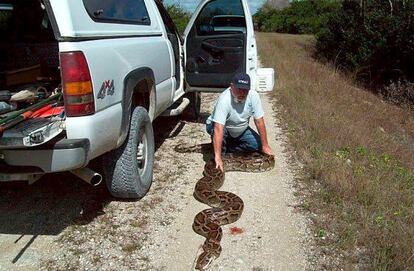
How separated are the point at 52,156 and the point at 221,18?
4143mm

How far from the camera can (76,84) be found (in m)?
3.18

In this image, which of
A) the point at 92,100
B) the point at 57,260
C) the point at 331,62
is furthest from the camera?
the point at 331,62

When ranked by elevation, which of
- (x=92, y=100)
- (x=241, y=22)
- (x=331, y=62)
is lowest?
(x=331, y=62)

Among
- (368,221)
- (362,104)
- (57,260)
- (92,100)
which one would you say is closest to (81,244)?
(57,260)

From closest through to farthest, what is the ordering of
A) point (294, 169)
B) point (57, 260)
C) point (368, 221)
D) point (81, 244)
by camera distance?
point (57, 260)
point (81, 244)
point (368, 221)
point (294, 169)

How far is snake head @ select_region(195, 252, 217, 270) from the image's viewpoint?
133 inches

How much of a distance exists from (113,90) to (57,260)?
5.01 ft

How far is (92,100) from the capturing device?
3273mm

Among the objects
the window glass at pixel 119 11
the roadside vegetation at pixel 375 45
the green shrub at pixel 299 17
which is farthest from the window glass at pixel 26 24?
the green shrub at pixel 299 17

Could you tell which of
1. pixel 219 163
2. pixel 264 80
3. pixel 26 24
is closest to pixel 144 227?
pixel 219 163

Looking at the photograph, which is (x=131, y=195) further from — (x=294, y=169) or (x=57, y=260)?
(x=294, y=169)

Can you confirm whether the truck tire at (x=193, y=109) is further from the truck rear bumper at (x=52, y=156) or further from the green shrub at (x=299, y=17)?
the green shrub at (x=299, y=17)

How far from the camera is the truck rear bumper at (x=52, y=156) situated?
3.19m

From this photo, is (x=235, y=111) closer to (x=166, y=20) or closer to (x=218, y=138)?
(x=218, y=138)
